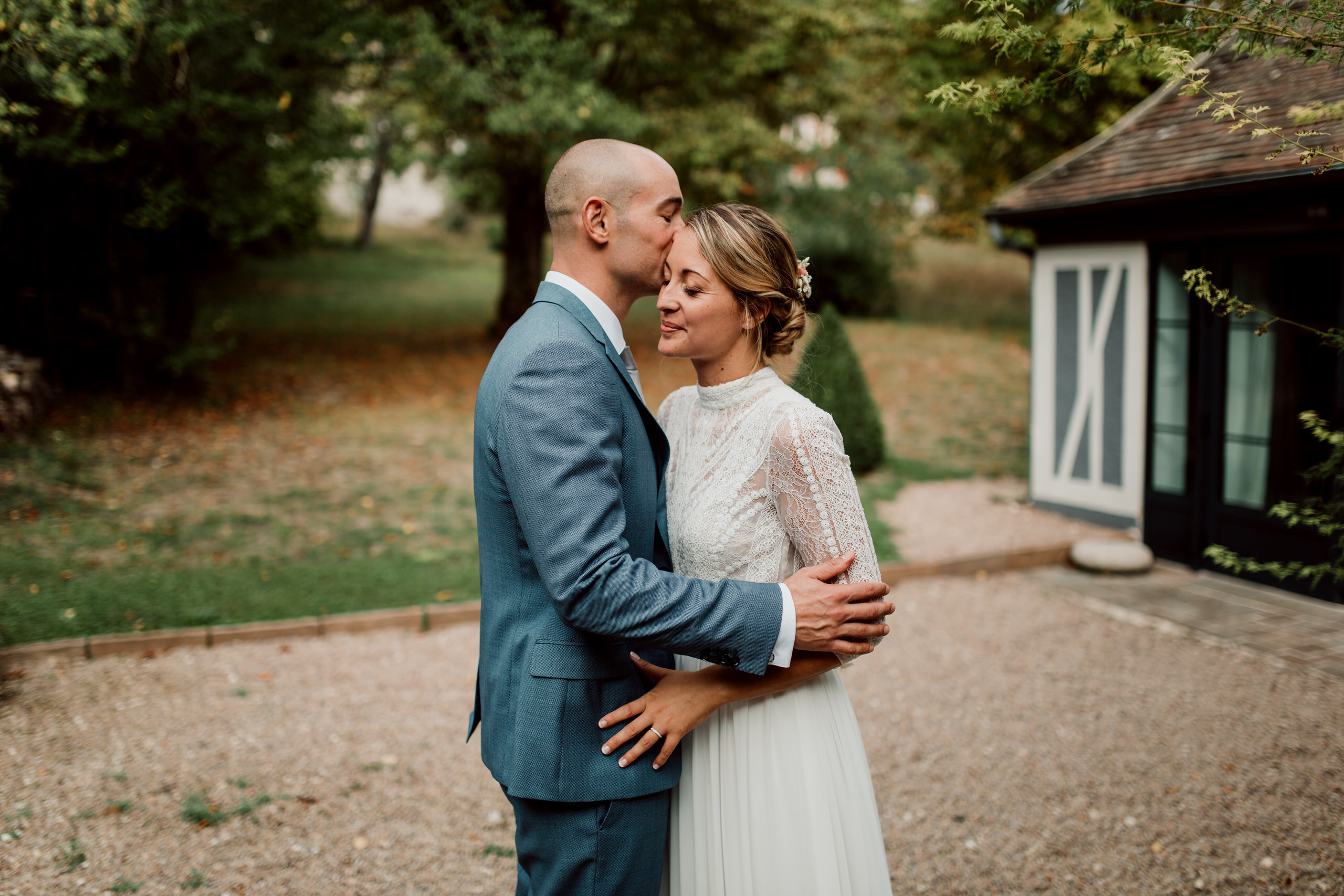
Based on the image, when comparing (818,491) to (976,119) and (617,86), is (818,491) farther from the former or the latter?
(617,86)

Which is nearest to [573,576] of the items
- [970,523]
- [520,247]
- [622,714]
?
[622,714]

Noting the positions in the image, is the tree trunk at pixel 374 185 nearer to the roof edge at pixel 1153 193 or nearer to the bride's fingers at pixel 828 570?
the roof edge at pixel 1153 193

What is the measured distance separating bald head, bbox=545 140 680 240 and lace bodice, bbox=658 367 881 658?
0.52 meters

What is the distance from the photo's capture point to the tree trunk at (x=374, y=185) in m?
27.3

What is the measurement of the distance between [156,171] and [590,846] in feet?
37.4

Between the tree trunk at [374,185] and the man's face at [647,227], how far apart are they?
25542mm

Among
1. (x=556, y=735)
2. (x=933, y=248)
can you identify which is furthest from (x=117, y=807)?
(x=933, y=248)

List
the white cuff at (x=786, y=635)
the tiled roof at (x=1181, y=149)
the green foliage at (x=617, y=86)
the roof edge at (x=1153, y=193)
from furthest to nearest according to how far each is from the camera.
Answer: the green foliage at (x=617, y=86)
the tiled roof at (x=1181, y=149)
the roof edge at (x=1153, y=193)
the white cuff at (x=786, y=635)

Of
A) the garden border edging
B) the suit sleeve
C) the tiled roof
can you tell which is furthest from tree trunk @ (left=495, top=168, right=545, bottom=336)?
the suit sleeve

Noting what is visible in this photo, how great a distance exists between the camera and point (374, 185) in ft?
99.1

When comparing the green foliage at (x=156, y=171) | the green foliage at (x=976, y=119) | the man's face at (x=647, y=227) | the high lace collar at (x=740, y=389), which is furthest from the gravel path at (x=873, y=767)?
the green foliage at (x=976, y=119)

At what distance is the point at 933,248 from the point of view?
108 ft

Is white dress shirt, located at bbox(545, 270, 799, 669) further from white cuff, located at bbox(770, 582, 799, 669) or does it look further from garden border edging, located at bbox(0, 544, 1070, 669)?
garden border edging, located at bbox(0, 544, 1070, 669)

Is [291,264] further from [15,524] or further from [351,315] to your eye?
[15,524]
